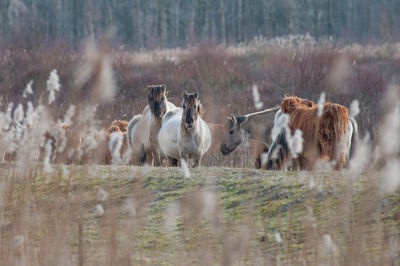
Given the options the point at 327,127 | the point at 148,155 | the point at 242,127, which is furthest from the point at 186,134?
the point at 148,155

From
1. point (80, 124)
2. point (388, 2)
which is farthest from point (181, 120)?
point (388, 2)

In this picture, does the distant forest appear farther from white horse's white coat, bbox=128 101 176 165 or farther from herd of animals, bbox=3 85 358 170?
herd of animals, bbox=3 85 358 170

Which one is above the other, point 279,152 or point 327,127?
point 327,127

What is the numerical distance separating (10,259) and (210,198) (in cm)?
138

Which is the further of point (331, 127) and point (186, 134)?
point (186, 134)

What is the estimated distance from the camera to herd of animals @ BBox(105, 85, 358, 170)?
8586mm

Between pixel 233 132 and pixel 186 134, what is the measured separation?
2.00 meters

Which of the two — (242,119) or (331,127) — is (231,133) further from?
(331,127)

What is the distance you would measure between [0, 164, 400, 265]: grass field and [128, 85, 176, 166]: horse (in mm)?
4379

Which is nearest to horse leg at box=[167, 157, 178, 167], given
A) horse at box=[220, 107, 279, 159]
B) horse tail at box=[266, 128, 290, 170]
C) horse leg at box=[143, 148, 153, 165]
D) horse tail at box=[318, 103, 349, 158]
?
horse at box=[220, 107, 279, 159]

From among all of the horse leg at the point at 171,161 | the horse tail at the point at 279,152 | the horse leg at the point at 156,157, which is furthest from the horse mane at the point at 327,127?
the horse leg at the point at 156,157

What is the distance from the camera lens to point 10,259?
434cm

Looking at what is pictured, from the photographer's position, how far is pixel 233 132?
40.0ft

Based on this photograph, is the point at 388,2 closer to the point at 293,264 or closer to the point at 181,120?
the point at 181,120
